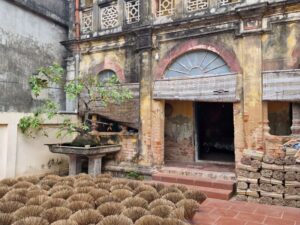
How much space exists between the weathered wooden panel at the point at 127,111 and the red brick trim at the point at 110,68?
0.49 m

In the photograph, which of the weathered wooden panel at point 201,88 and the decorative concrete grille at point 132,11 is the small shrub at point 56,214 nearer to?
the weathered wooden panel at point 201,88

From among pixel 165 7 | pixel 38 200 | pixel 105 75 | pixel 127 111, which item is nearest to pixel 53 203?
pixel 38 200

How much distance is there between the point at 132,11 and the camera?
8.88 m

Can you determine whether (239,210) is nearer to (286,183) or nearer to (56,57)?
(286,183)

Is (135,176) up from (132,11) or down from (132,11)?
down

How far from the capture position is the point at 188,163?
8.66 meters

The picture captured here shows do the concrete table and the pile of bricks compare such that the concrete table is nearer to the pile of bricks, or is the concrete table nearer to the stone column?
Answer: the stone column

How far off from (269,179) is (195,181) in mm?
1733

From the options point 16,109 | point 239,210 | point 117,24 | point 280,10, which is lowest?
point 239,210

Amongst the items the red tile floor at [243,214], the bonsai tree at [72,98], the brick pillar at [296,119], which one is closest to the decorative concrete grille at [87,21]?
the bonsai tree at [72,98]

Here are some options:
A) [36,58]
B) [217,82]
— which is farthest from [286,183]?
[36,58]

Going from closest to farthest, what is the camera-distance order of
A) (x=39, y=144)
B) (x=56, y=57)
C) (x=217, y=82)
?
1. (x=217, y=82)
2. (x=39, y=144)
3. (x=56, y=57)

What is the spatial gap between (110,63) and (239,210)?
18.8ft

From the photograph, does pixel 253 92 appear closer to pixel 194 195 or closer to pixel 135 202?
pixel 194 195
